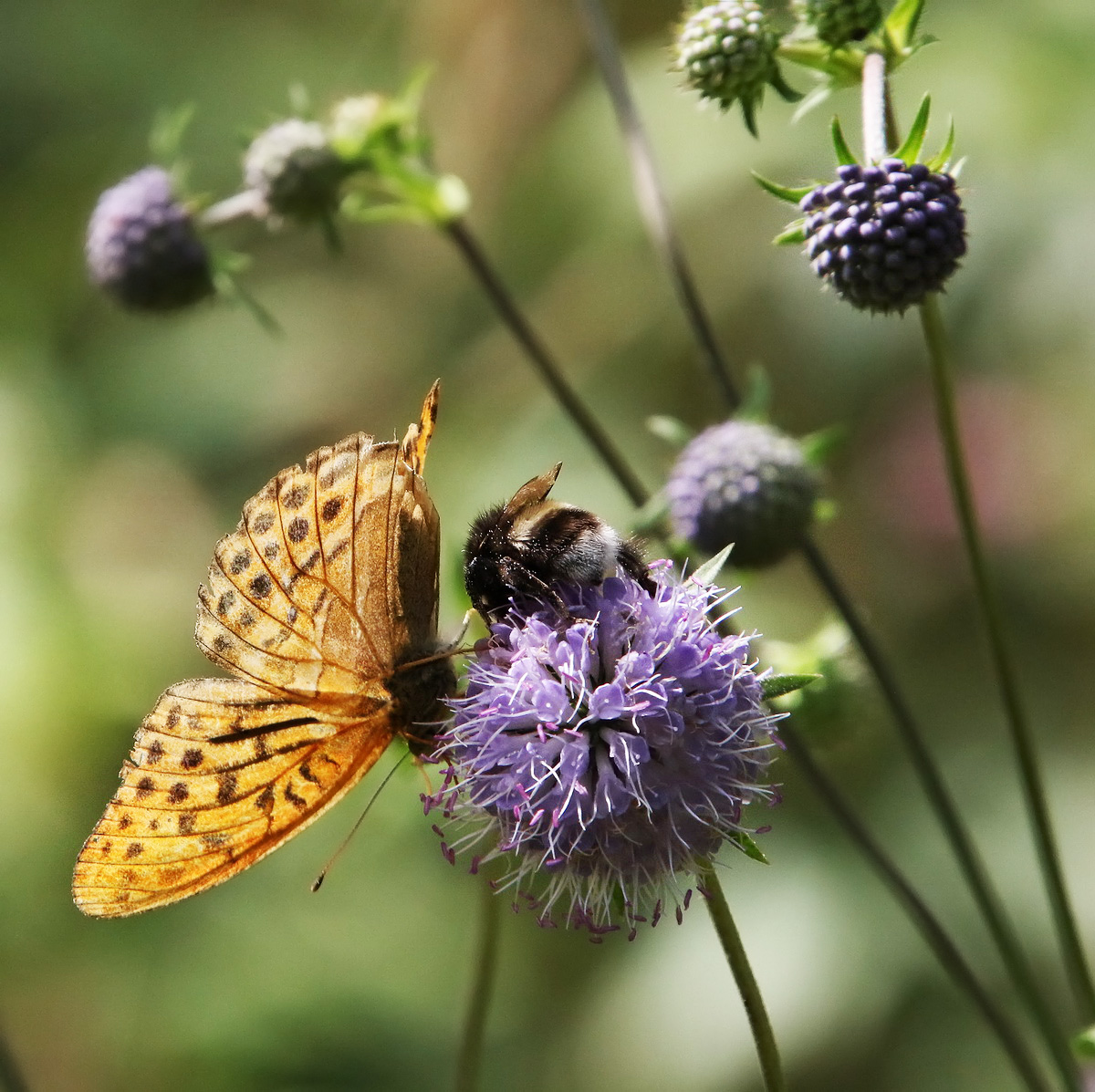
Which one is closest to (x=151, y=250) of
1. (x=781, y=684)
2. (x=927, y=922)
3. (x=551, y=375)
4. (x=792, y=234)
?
(x=551, y=375)

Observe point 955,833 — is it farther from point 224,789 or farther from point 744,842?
point 224,789

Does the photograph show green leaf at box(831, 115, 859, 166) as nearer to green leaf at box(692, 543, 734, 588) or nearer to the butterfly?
green leaf at box(692, 543, 734, 588)

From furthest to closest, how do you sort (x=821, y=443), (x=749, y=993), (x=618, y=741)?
1. (x=821, y=443)
2. (x=618, y=741)
3. (x=749, y=993)

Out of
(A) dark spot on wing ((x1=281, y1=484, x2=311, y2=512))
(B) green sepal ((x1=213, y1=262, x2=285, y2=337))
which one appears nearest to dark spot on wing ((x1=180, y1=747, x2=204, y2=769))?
(A) dark spot on wing ((x1=281, y1=484, x2=311, y2=512))

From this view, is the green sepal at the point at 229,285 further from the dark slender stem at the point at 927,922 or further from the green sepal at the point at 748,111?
the dark slender stem at the point at 927,922

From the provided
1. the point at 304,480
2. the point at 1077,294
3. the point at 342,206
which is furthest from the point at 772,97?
the point at 304,480

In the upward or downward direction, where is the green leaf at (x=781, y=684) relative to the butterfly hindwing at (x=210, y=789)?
upward

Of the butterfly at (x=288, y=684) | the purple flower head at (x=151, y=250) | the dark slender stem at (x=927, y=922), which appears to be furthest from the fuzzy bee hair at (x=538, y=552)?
the purple flower head at (x=151, y=250)
